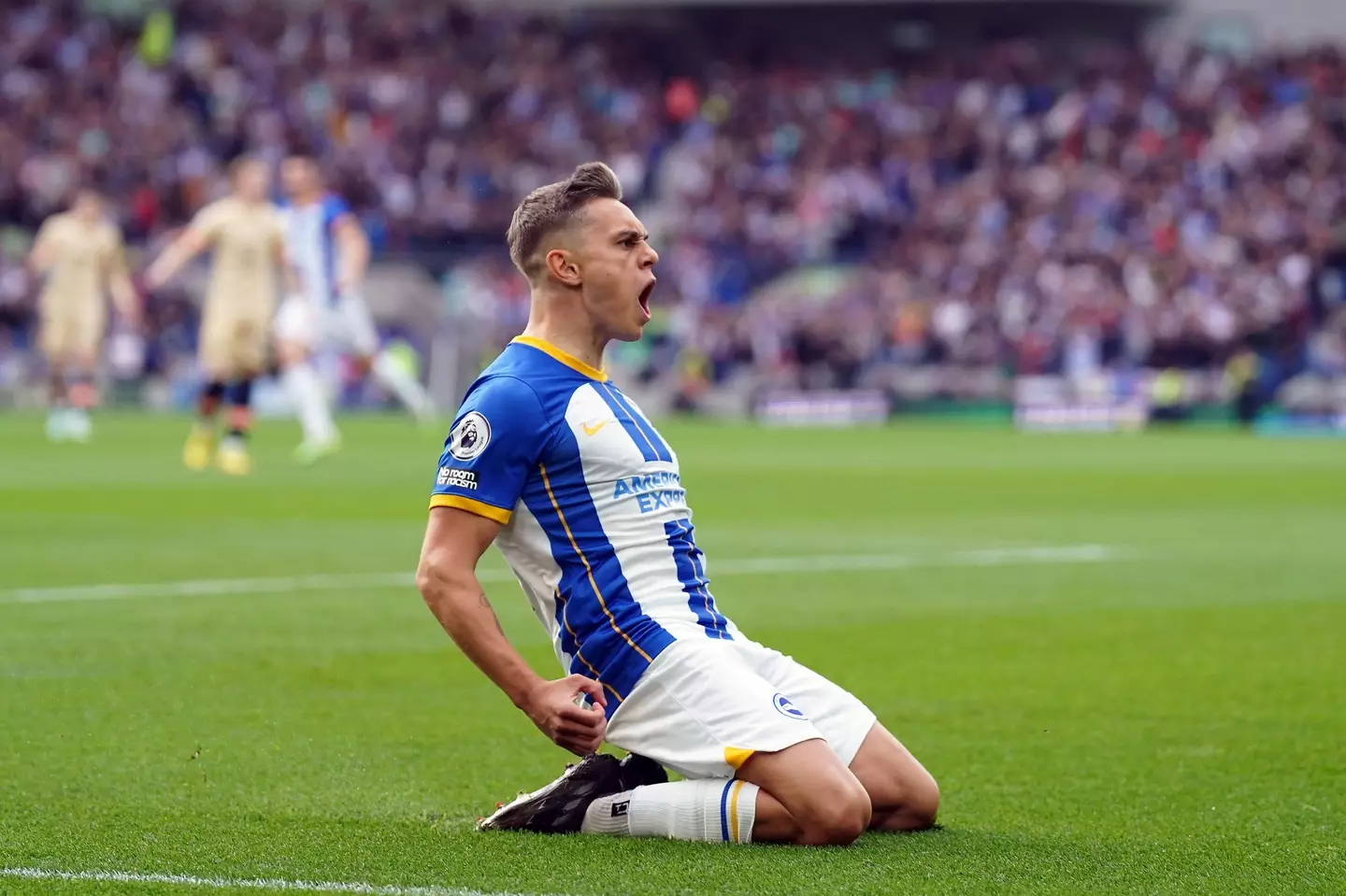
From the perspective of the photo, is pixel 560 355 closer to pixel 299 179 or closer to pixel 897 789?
pixel 897 789

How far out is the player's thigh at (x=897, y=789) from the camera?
4.79m

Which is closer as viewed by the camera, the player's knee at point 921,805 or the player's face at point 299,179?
the player's knee at point 921,805

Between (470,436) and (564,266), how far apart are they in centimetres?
52

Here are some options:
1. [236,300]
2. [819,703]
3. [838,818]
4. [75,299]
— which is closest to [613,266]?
[819,703]

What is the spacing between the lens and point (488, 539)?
180 inches

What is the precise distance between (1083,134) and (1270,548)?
Answer: 2766 cm

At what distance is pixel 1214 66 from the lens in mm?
40219

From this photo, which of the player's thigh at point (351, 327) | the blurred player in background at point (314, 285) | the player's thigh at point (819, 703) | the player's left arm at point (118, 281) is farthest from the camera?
the player's left arm at point (118, 281)

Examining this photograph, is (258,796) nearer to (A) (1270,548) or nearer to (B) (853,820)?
(B) (853,820)

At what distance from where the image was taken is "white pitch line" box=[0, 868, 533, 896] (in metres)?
3.92

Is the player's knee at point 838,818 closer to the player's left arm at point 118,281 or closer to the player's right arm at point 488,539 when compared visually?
the player's right arm at point 488,539

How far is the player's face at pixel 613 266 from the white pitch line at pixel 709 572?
5.06 meters

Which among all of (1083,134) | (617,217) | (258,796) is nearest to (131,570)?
(258,796)

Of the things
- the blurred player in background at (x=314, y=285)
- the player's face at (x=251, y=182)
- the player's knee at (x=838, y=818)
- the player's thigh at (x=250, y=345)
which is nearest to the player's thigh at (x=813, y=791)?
the player's knee at (x=838, y=818)
